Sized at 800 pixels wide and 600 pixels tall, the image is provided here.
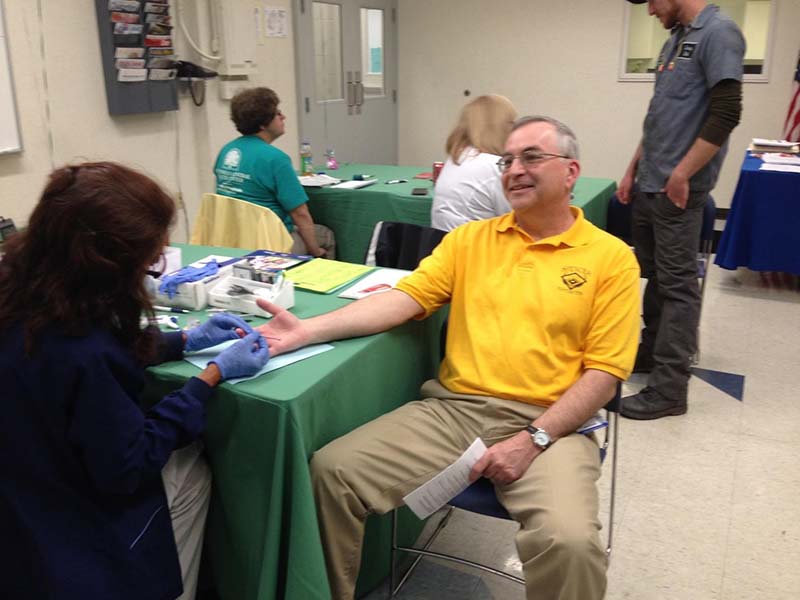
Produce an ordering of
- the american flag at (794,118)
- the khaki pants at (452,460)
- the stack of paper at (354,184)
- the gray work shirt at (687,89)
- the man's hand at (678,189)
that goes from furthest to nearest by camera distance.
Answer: the american flag at (794,118) < the stack of paper at (354,184) < the man's hand at (678,189) < the gray work shirt at (687,89) < the khaki pants at (452,460)

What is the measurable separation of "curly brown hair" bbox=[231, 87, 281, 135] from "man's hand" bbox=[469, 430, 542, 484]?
223 centimetres

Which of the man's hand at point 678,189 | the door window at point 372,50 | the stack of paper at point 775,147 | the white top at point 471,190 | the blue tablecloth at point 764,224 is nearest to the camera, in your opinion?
the man's hand at point 678,189

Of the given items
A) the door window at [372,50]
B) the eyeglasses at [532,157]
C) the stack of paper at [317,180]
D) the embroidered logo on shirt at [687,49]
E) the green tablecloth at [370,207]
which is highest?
the door window at [372,50]

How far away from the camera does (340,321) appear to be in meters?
1.68

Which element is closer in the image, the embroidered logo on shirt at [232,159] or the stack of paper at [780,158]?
the embroidered logo on shirt at [232,159]

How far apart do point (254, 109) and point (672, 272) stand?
76.9 inches

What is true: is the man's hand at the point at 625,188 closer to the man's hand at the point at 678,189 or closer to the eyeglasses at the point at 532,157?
the man's hand at the point at 678,189

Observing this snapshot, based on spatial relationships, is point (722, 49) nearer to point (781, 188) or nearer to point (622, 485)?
point (622, 485)

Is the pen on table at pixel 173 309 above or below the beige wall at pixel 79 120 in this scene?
below

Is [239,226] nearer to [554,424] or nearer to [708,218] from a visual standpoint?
[554,424]

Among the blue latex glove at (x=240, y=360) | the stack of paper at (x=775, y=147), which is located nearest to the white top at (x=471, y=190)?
the blue latex glove at (x=240, y=360)

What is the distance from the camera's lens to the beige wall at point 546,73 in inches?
241

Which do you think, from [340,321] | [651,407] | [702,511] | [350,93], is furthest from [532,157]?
[350,93]

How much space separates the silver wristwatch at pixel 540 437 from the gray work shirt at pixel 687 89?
1474mm
